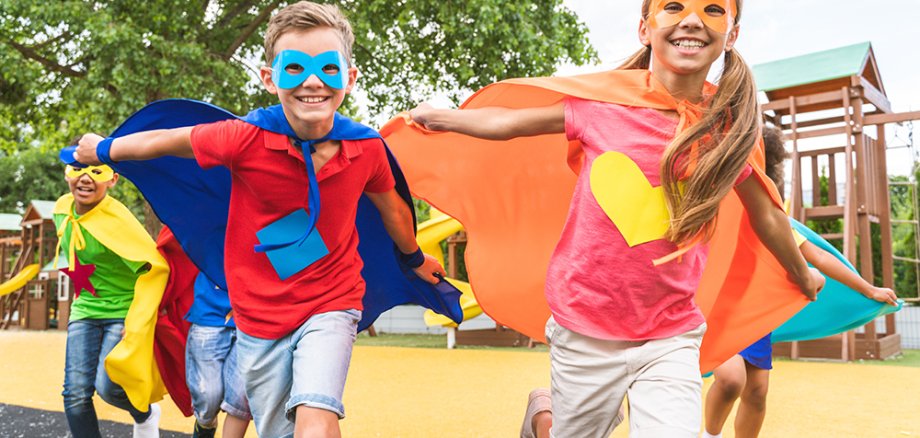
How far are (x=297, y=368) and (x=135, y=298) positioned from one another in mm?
2696

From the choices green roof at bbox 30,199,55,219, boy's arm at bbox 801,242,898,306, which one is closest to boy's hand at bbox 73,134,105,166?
boy's arm at bbox 801,242,898,306

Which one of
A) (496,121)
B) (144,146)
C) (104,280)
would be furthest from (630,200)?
(104,280)

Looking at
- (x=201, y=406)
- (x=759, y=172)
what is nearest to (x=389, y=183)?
(x=759, y=172)

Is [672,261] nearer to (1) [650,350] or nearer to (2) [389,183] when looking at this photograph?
(1) [650,350]

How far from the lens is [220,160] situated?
122 inches

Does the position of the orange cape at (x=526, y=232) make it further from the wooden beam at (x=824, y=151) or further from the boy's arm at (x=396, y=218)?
the wooden beam at (x=824, y=151)

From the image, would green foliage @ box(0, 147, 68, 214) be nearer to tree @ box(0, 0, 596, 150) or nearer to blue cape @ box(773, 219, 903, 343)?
tree @ box(0, 0, 596, 150)

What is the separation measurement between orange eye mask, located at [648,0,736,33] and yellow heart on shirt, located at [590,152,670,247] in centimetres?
55

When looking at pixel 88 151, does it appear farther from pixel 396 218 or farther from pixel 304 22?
pixel 396 218

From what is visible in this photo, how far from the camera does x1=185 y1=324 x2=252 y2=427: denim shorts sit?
469 centimetres

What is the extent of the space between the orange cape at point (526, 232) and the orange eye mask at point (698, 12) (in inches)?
35.3

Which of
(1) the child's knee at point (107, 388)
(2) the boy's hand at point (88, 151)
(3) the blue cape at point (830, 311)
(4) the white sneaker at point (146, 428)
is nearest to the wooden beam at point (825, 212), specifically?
(3) the blue cape at point (830, 311)

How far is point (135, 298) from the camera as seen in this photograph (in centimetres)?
517

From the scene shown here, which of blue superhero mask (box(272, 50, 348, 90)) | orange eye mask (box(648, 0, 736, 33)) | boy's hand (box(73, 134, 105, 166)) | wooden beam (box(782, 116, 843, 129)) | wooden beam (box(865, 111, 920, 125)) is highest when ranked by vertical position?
wooden beam (box(782, 116, 843, 129))
